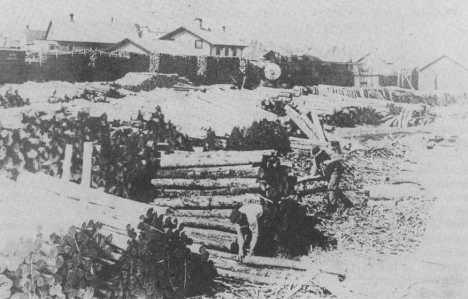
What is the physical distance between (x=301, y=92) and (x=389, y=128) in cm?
82

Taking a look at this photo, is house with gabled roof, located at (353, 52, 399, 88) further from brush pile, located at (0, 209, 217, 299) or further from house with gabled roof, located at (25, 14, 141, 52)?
brush pile, located at (0, 209, 217, 299)

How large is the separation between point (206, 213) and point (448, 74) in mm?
2275

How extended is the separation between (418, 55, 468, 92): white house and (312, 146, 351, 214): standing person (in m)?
1.03

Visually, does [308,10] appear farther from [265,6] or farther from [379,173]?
[379,173]

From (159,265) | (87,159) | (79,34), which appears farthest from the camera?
(79,34)

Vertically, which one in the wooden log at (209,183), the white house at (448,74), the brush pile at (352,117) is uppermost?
the white house at (448,74)

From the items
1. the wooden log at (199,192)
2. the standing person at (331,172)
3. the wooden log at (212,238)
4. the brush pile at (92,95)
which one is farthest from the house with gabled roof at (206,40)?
the wooden log at (212,238)

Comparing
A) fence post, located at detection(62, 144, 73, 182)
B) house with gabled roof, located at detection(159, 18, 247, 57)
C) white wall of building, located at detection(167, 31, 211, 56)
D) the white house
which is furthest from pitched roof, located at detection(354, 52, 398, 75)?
fence post, located at detection(62, 144, 73, 182)

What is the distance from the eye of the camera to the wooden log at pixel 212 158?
12.5 feet

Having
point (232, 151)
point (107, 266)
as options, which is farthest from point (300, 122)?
point (107, 266)

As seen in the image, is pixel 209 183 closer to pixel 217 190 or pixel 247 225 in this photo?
pixel 217 190

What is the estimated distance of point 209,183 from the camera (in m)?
3.84

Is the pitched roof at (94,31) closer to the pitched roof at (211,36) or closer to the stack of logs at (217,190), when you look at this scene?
the pitched roof at (211,36)

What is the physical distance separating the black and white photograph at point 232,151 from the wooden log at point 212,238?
12mm
